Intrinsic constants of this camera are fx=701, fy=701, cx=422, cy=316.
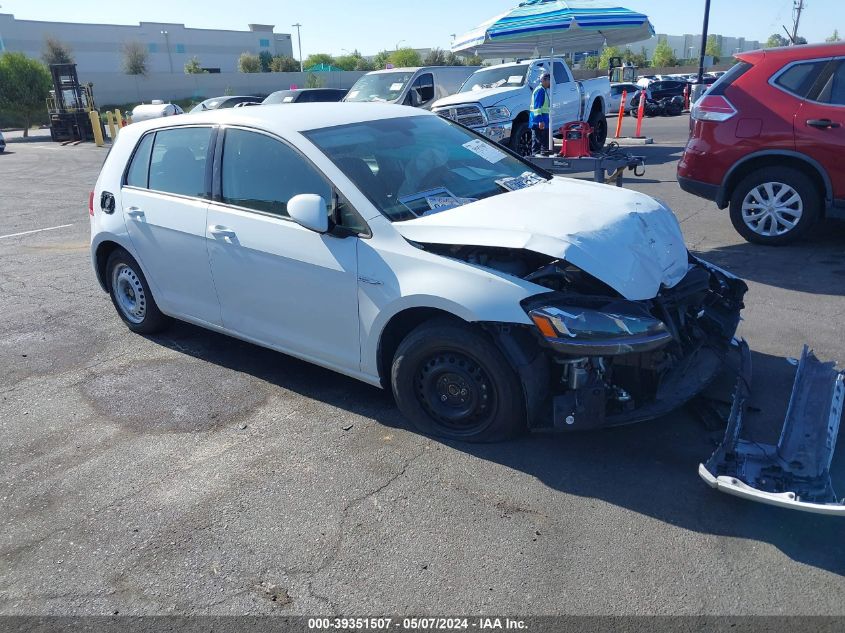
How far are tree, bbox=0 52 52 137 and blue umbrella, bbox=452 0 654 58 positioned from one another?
3283 centimetres

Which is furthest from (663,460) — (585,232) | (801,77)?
(801,77)

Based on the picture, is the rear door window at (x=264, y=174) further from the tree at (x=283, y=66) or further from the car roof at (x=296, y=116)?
the tree at (x=283, y=66)

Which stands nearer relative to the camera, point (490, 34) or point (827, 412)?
point (827, 412)

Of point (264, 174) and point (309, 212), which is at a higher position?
point (264, 174)

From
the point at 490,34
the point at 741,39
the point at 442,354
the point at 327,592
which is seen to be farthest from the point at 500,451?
the point at 741,39

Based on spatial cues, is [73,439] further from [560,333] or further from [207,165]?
[560,333]

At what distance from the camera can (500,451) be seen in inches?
147

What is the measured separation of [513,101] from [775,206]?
303 inches

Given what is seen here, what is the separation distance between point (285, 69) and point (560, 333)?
81.1 meters

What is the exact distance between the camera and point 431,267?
3627 mm

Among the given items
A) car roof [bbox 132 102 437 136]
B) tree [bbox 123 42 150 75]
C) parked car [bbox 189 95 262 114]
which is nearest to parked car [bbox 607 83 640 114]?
parked car [bbox 189 95 262 114]

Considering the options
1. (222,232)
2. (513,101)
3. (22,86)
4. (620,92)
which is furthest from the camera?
(22,86)

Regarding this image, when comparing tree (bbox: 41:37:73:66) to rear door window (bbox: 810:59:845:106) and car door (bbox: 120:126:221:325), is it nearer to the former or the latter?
car door (bbox: 120:126:221:325)

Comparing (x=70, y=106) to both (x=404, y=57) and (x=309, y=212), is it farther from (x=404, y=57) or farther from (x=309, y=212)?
(x=404, y=57)
